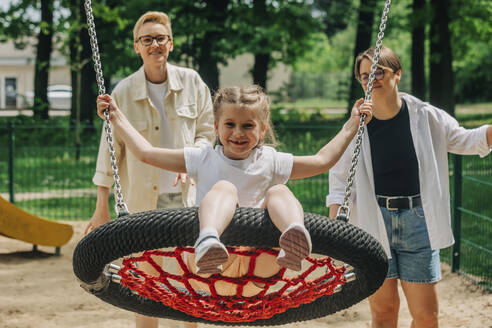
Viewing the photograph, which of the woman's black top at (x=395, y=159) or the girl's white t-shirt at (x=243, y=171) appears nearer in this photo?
the girl's white t-shirt at (x=243, y=171)

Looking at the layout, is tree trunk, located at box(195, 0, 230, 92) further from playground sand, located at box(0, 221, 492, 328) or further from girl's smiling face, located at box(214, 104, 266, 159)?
girl's smiling face, located at box(214, 104, 266, 159)

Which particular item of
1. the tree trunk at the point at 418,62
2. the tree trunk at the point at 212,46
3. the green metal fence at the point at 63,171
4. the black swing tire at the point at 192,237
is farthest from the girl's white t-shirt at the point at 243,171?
the tree trunk at the point at 418,62

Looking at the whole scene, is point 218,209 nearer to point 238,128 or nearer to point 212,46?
point 238,128

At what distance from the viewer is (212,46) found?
55.5 feet

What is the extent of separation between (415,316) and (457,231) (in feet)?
10.3

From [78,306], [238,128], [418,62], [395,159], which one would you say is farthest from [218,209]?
[418,62]

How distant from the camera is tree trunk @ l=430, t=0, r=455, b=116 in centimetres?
1503

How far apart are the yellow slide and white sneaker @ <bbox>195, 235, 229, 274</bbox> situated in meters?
4.62

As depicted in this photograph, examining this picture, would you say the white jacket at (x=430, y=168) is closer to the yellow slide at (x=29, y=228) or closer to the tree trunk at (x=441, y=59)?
the yellow slide at (x=29, y=228)

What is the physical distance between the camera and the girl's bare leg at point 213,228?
2.22 meters

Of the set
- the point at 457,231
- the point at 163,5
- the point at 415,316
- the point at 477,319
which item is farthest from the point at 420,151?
the point at 163,5

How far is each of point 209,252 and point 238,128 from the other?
65cm

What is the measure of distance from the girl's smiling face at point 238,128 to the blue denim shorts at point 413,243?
0.87m

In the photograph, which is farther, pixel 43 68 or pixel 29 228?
pixel 43 68
